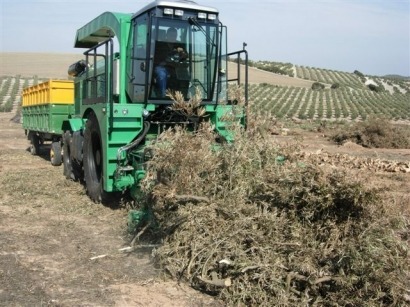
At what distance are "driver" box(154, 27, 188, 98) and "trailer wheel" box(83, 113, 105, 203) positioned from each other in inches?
55.4

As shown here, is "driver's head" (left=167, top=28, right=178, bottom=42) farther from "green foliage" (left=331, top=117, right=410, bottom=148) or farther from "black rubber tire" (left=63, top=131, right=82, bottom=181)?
"green foliage" (left=331, top=117, right=410, bottom=148)

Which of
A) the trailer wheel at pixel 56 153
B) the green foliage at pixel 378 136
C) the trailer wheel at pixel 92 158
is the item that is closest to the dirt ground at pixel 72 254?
the trailer wheel at pixel 92 158

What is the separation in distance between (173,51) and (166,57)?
145 millimetres

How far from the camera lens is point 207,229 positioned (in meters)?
4.78

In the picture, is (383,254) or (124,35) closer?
(383,254)

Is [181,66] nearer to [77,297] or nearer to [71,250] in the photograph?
[71,250]

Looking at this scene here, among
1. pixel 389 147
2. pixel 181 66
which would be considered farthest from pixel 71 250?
pixel 389 147

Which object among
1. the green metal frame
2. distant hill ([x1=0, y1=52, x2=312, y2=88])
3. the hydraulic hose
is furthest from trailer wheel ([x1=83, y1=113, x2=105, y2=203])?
distant hill ([x1=0, y1=52, x2=312, y2=88])

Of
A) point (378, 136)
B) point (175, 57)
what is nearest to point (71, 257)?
point (175, 57)

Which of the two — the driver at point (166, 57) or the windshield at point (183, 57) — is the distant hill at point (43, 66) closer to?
the windshield at point (183, 57)

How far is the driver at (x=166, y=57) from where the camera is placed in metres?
7.07

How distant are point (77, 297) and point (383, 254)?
269cm

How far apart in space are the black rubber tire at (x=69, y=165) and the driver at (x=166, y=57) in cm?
330

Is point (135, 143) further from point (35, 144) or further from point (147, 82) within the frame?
point (35, 144)
